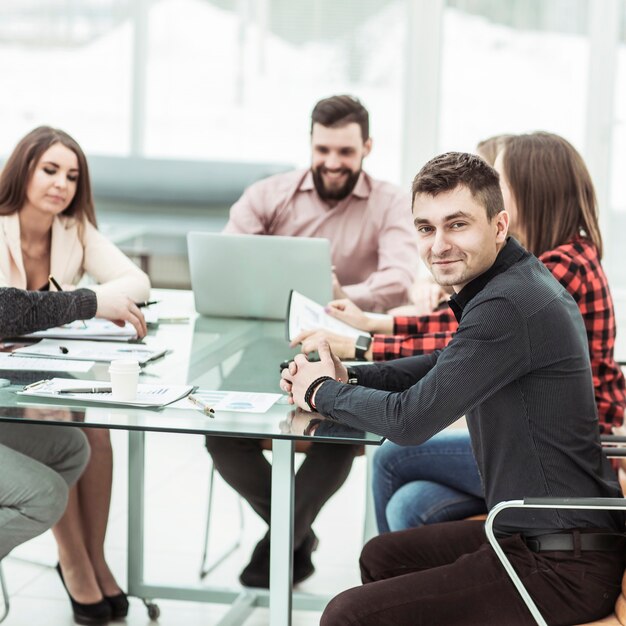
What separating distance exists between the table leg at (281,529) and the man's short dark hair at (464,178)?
535 millimetres

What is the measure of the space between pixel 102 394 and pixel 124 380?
7 cm

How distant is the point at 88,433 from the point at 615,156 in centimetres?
477

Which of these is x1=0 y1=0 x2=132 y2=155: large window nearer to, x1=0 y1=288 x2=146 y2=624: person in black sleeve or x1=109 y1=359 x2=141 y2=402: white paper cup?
x1=0 y1=288 x2=146 y2=624: person in black sleeve

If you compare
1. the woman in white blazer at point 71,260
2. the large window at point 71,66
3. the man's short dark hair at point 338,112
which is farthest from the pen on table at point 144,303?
the large window at point 71,66

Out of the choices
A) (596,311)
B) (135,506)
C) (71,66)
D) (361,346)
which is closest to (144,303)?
(135,506)

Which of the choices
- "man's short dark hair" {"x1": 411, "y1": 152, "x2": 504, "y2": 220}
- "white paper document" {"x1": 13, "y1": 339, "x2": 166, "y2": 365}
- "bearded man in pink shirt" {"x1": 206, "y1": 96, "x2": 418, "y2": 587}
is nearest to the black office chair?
"man's short dark hair" {"x1": 411, "y1": 152, "x2": 504, "y2": 220}

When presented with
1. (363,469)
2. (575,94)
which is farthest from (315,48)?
(363,469)

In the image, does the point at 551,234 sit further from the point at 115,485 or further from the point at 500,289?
the point at 115,485

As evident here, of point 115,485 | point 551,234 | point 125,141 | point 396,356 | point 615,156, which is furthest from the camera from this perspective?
point 125,141

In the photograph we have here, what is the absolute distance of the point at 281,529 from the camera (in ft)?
6.51

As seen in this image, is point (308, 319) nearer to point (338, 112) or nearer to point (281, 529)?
point (281, 529)

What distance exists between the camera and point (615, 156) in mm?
6695

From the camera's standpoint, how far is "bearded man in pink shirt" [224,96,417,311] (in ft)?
11.6

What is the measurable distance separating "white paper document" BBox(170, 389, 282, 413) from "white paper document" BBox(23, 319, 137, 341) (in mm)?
586
